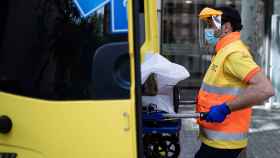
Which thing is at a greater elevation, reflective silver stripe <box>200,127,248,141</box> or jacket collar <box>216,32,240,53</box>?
jacket collar <box>216,32,240,53</box>

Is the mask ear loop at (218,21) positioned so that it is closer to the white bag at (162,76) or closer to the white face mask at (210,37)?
the white face mask at (210,37)

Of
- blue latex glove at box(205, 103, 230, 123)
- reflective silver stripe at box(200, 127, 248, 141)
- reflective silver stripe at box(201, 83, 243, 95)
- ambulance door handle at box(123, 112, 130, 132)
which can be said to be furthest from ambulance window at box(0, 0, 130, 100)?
reflective silver stripe at box(200, 127, 248, 141)

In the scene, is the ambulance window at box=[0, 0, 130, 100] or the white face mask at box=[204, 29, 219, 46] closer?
the ambulance window at box=[0, 0, 130, 100]

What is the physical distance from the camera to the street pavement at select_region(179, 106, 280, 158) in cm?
773

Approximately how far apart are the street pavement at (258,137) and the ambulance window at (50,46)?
3.88 m

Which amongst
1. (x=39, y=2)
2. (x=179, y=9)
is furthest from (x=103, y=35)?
(x=179, y=9)

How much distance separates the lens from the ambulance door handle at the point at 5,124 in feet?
9.77

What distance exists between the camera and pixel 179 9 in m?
12.7

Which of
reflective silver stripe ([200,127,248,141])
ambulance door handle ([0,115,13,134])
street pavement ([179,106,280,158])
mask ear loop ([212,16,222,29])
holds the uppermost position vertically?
mask ear loop ([212,16,222,29])

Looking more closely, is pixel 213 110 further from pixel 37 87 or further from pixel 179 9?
pixel 179 9

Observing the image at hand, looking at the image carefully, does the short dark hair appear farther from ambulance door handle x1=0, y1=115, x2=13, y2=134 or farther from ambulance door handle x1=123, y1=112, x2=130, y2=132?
ambulance door handle x1=0, y1=115, x2=13, y2=134

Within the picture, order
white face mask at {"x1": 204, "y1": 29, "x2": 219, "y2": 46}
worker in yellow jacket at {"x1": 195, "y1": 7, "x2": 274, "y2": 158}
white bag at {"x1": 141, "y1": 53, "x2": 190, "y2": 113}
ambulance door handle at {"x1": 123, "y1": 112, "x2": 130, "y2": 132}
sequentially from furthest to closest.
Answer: white face mask at {"x1": 204, "y1": 29, "x2": 219, "y2": 46} < worker in yellow jacket at {"x1": 195, "y1": 7, "x2": 274, "y2": 158} < white bag at {"x1": 141, "y1": 53, "x2": 190, "y2": 113} < ambulance door handle at {"x1": 123, "y1": 112, "x2": 130, "y2": 132}

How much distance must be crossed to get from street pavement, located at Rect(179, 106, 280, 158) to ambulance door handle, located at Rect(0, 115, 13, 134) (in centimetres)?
397

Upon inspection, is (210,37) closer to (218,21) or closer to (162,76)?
(218,21)
